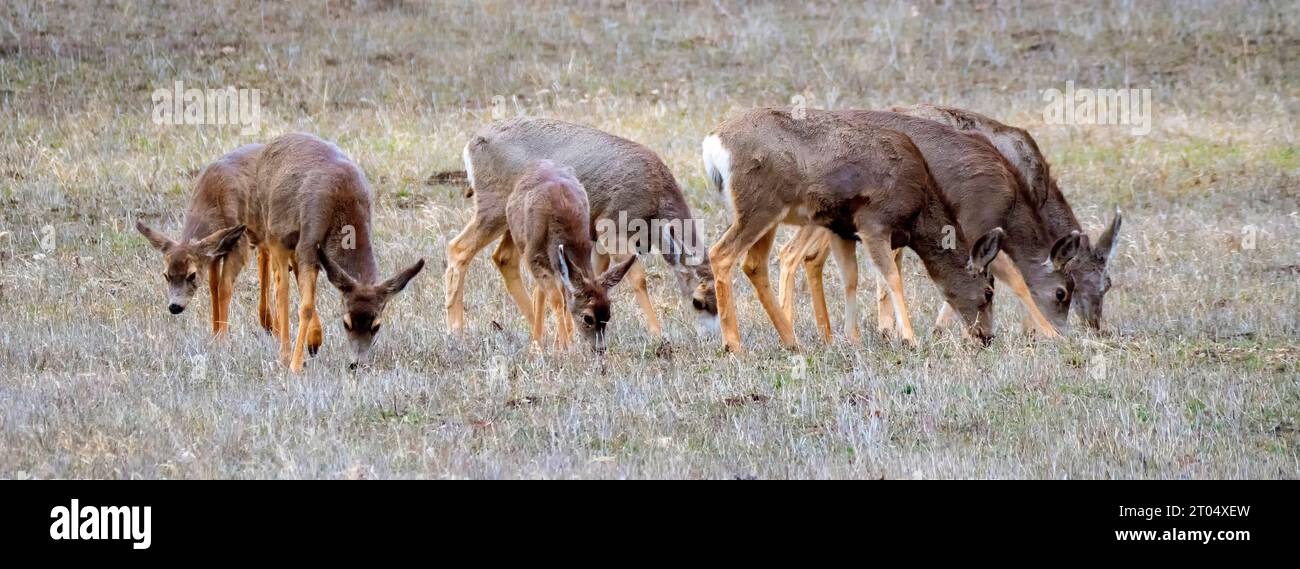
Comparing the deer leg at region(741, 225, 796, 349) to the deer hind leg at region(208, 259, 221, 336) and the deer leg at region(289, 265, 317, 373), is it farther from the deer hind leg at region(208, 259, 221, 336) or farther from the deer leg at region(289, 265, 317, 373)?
the deer hind leg at region(208, 259, 221, 336)

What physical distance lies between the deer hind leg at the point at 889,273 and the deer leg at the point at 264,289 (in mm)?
4658

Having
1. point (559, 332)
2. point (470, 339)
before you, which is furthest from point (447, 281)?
point (559, 332)

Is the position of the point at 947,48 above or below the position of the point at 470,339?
above

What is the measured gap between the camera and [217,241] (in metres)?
11.5

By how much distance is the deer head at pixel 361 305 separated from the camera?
10281mm

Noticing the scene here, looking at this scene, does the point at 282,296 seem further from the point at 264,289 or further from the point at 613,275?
the point at 613,275

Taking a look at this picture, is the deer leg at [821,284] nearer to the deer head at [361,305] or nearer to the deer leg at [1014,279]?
the deer leg at [1014,279]

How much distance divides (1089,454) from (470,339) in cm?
522

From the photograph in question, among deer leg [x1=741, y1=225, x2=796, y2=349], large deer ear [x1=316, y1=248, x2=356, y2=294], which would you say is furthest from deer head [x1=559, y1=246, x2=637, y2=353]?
large deer ear [x1=316, y1=248, x2=356, y2=294]

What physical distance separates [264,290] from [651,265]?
408 centimetres

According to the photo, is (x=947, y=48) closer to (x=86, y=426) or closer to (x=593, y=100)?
(x=593, y=100)

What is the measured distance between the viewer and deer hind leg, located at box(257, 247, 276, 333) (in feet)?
40.2

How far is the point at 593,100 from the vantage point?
66.4 feet

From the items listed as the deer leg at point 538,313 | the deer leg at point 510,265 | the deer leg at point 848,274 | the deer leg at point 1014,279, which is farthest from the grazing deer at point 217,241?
the deer leg at point 1014,279
